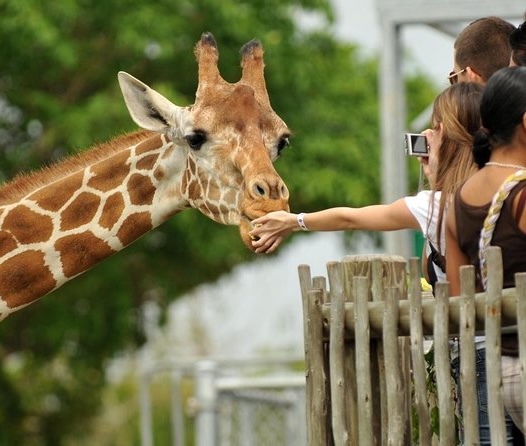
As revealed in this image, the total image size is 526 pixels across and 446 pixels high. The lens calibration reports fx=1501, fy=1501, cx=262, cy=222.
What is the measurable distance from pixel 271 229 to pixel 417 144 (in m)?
0.80

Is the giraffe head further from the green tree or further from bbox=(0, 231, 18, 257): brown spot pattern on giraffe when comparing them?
the green tree

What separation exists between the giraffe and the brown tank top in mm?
1968

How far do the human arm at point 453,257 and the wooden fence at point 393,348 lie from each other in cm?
10

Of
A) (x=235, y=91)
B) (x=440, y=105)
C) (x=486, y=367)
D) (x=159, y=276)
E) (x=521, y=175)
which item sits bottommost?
(x=486, y=367)

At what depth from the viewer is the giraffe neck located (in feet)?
24.1

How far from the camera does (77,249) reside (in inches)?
290

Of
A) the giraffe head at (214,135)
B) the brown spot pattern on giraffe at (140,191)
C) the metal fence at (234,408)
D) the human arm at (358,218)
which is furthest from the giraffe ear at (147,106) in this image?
the metal fence at (234,408)

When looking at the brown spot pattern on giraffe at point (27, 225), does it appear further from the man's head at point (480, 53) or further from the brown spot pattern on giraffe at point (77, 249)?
the man's head at point (480, 53)

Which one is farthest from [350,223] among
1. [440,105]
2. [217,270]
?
[217,270]

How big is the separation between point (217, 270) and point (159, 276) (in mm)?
1712

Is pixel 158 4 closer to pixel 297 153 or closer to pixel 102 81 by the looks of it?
pixel 102 81

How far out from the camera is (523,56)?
5.80m

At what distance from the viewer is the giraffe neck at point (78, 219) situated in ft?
24.1

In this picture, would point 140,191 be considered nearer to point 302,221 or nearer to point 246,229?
point 246,229
